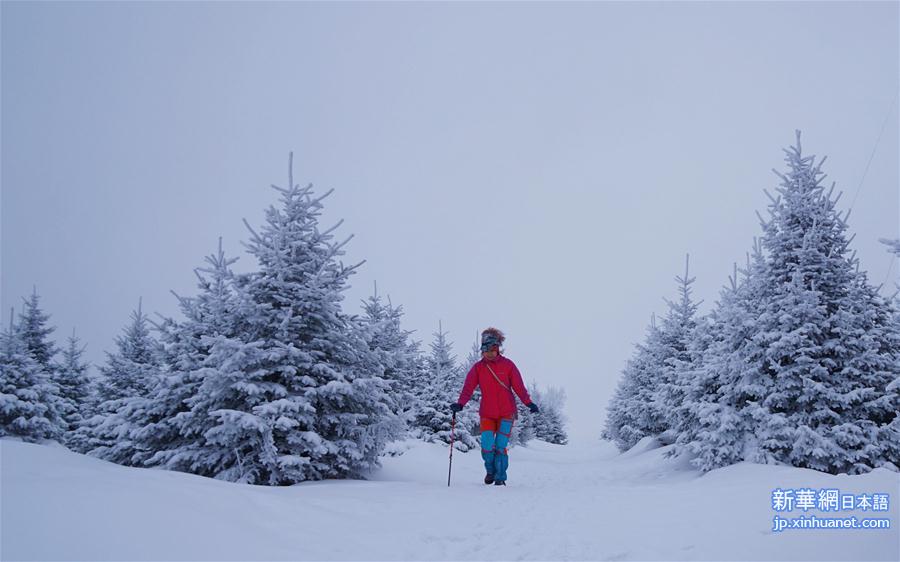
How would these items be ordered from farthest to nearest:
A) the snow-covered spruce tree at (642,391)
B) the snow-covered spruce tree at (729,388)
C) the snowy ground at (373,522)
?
the snow-covered spruce tree at (642,391) < the snow-covered spruce tree at (729,388) < the snowy ground at (373,522)

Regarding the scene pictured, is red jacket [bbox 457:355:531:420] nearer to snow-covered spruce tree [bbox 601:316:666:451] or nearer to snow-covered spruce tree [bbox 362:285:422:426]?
snow-covered spruce tree [bbox 362:285:422:426]

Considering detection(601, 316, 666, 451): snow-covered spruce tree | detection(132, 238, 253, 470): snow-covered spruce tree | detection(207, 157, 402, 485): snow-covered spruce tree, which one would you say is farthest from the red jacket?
detection(601, 316, 666, 451): snow-covered spruce tree

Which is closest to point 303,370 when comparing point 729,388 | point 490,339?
point 490,339

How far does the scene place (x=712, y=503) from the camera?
18.8ft

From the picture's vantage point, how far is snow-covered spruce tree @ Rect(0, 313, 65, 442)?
1633 cm

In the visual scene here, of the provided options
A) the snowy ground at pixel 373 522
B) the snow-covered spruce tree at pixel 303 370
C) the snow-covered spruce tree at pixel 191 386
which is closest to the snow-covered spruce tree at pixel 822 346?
the snowy ground at pixel 373 522

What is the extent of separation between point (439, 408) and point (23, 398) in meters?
15.2

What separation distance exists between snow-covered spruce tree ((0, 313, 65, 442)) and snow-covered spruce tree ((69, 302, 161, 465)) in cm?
111

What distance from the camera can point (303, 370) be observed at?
8.56 metres

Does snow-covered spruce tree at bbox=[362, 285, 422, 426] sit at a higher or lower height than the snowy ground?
higher

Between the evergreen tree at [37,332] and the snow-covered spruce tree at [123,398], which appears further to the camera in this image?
the evergreen tree at [37,332]

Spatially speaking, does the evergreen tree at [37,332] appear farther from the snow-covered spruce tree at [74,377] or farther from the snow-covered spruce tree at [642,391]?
the snow-covered spruce tree at [642,391]

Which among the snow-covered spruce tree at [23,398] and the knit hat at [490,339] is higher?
the knit hat at [490,339]

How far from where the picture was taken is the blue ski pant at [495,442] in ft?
30.0
